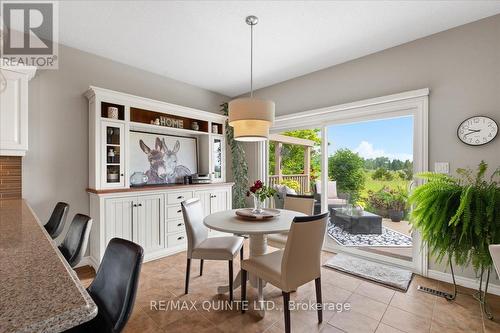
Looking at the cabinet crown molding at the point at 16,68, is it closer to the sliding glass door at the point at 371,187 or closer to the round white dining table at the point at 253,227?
the round white dining table at the point at 253,227

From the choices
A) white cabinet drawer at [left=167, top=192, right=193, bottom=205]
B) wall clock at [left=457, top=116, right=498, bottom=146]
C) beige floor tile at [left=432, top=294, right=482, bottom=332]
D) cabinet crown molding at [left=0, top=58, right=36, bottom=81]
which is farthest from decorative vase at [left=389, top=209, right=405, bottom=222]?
cabinet crown molding at [left=0, top=58, right=36, bottom=81]

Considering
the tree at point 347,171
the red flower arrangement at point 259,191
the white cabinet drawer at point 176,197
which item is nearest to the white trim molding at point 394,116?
the tree at point 347,171

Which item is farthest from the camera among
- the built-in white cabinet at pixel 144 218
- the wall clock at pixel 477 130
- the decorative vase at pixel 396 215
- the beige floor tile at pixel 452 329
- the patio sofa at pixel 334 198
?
the patio sofa at pixel 334 198

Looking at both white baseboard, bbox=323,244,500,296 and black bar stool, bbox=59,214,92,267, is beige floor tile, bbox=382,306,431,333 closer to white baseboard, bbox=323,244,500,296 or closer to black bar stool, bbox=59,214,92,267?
white baseboard, bbox=323,244,500,296

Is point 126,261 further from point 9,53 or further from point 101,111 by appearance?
point 9,53

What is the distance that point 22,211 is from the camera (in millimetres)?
1885

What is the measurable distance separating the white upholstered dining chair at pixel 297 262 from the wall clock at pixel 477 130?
6.35ft

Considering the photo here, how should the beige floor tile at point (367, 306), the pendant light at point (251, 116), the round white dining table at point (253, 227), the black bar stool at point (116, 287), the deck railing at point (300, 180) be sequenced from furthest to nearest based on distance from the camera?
the deck railing at point (300, 180) < the pendant light at point (251, 116) < the beige floor tile at point (367, 306) < the round white dining table at point (253, 227) < the black bar stool at point (116, 287)

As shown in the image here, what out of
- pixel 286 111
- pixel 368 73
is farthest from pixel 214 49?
pixel 368 73

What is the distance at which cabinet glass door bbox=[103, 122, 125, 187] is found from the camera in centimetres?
302

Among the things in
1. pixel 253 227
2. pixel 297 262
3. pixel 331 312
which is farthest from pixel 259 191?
pixel 331 312

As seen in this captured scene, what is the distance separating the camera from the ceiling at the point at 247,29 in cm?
225

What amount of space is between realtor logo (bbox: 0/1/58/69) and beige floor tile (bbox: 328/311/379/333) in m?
3.82

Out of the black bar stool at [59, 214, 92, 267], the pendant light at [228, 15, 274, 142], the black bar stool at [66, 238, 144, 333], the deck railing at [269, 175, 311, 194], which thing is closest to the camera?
the black bar stool at [66, 238, 144, 333]
